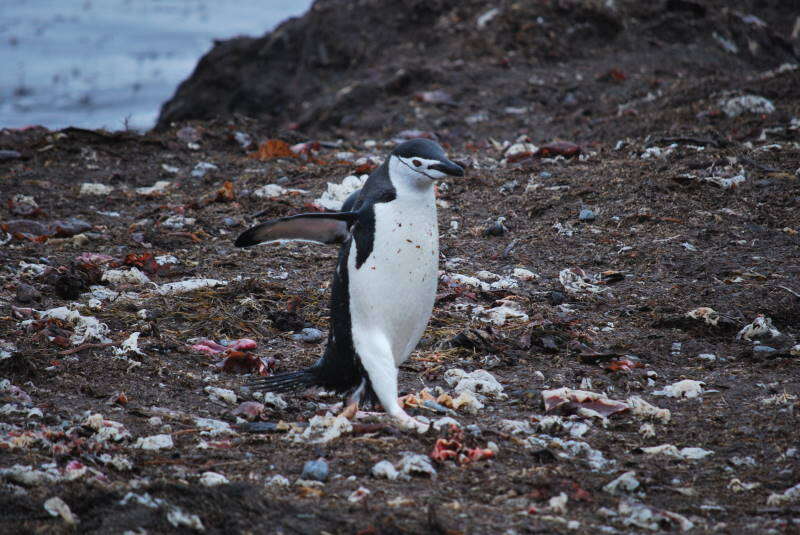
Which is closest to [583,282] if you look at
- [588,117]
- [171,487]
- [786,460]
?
[786,460]

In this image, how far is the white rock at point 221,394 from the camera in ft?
11.9

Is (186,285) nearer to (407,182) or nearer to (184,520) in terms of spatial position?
(407,182)

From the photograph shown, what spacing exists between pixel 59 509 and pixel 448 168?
1787mm

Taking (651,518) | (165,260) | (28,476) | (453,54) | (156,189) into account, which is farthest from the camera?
(453,54)

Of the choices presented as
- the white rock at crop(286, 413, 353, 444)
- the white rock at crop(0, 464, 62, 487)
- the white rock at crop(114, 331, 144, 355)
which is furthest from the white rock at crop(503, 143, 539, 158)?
the white rock at crop(0, 464, 62, 487)

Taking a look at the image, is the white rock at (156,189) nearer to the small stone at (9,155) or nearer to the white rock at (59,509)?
the small stone at (9,155)

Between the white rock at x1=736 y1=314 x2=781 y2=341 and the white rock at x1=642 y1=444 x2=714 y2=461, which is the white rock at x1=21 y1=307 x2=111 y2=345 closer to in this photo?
the white rock at x1=642 y1=444 x2=714 y2=461

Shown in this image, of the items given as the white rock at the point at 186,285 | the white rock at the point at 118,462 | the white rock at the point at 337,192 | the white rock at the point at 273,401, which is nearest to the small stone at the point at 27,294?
the white rock at the point at 186,285

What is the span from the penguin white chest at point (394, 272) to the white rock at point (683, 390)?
1155 mm

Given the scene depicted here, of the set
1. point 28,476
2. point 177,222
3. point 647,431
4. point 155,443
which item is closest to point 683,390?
point 647,431

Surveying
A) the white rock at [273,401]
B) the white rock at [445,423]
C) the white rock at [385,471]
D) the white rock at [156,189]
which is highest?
the white rock at [156,189]

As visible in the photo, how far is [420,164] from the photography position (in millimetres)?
3391

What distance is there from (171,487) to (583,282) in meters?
3.18

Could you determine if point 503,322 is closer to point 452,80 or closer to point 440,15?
point 452,80
